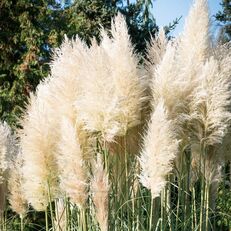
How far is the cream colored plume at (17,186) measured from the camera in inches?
152

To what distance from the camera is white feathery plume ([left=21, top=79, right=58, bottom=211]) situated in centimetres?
314

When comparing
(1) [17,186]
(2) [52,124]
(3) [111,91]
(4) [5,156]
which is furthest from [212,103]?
(1) [17,186]

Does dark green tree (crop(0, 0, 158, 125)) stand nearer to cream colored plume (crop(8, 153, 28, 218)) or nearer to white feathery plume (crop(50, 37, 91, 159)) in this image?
cream colored plume (crop(8, 153, 28, 218))

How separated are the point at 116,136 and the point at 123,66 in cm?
41

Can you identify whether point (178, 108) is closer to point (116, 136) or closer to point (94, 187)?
point (116, 136)

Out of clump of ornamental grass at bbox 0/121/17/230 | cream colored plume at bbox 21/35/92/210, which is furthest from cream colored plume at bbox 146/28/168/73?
clump of ornamental grass at bbox 0/121/17/230

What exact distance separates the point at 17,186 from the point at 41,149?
888 millimetres

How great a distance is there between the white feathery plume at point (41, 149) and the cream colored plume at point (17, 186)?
56 centimetres

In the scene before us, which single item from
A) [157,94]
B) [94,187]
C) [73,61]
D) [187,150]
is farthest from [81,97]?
[187,150]

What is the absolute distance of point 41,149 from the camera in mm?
3131

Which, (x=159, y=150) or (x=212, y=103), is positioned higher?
(x=212, y=103)

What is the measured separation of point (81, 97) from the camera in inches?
123

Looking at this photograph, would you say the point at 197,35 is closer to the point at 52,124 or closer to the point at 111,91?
the point at 111,91

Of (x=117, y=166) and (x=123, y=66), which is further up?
(x=123, y=66)
